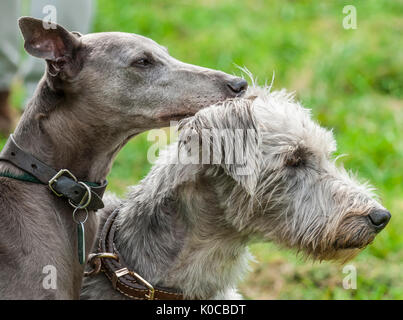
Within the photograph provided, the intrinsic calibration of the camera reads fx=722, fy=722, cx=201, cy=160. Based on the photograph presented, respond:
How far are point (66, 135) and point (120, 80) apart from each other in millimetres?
433

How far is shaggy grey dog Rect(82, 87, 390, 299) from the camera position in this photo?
3732mm

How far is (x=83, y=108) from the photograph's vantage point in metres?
3.88

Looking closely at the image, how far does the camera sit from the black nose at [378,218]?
12.1ft

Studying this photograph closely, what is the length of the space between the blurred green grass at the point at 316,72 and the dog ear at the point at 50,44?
1.90 meters

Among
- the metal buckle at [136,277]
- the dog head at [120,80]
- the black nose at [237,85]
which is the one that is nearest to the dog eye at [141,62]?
the dog head at [120,80]

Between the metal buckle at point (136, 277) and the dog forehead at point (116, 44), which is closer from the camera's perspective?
the metal buckle at point (136, 277)

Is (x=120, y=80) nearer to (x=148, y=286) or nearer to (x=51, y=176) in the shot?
(x=51, y=176)

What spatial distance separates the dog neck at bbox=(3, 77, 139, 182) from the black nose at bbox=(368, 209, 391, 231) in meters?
1.41

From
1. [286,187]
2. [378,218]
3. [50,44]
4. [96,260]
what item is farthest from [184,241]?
[50,44]

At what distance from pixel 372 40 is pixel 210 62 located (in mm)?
2063

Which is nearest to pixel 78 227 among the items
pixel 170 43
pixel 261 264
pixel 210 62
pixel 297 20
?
pixel 261 264

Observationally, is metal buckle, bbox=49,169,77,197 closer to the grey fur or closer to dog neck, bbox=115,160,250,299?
the grey fur

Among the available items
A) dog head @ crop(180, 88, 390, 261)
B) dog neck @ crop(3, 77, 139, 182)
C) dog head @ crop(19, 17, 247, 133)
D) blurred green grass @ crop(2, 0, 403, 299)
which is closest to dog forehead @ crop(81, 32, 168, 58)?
dog head @ crop(19, 17, 247, 133)

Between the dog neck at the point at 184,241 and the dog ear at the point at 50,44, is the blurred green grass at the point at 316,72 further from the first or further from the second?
the dog ear at the point at 50,44
